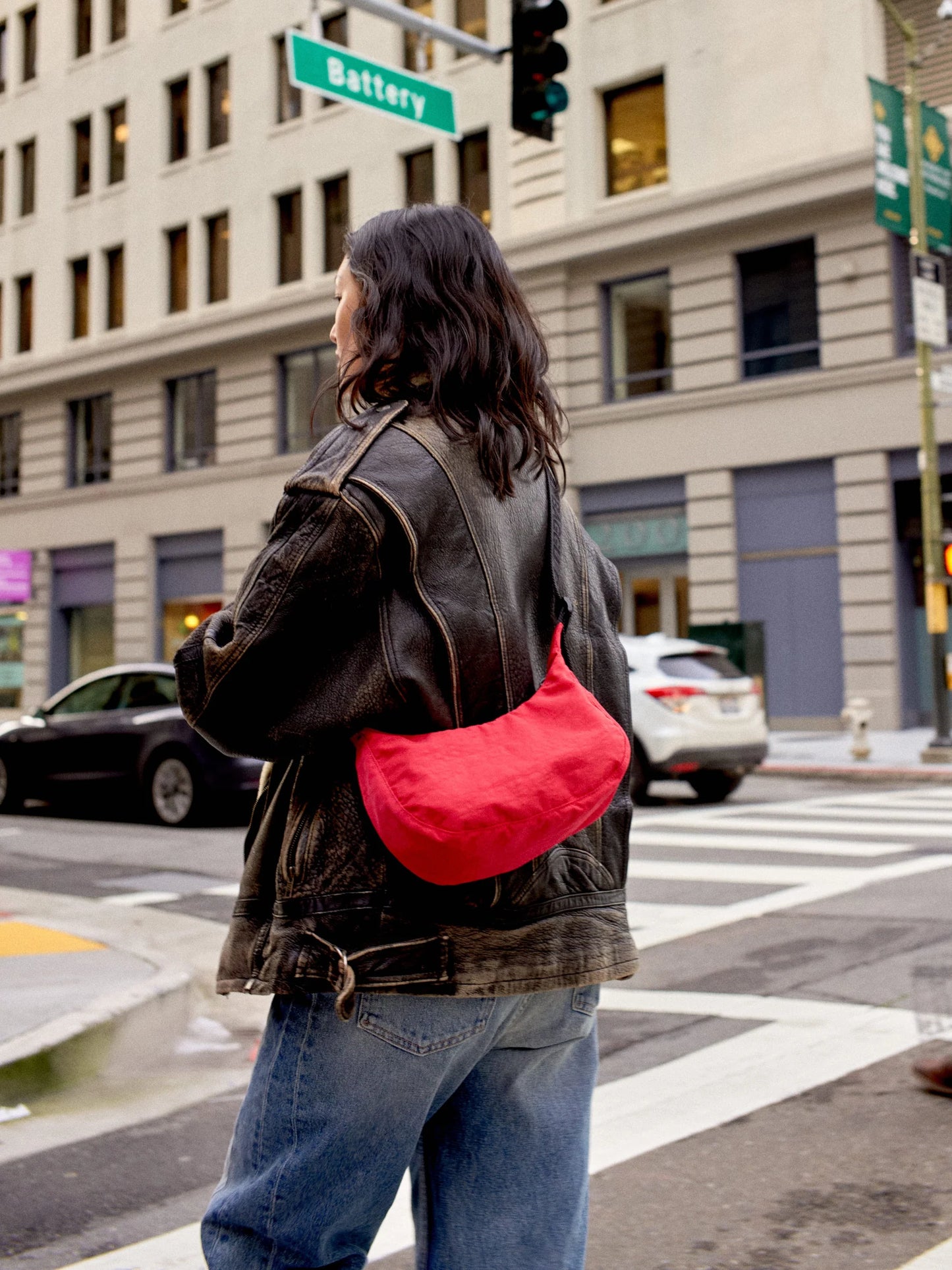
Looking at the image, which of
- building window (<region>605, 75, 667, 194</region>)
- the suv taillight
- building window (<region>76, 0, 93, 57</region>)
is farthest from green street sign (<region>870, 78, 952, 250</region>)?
building window (<region>76, 0, 93, 57</region>)

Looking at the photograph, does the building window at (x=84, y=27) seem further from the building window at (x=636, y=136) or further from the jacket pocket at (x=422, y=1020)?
the jacket pocket at (x=422, y=1020)

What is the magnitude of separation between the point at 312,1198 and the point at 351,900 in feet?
1.17

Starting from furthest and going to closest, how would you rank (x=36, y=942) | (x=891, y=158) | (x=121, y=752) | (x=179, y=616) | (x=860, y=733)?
1. (x=179, y=616)
2. (x=860, y=733)
3. (x=891, y=158)
4. (x=121, y=752)
5. (x=36, y=942)

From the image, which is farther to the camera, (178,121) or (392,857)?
(178,121)

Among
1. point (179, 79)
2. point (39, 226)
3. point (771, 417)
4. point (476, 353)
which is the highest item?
point (179, 79)

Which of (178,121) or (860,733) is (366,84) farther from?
(178,121)

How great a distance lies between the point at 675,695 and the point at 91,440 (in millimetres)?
21572

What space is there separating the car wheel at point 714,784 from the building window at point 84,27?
2534cm

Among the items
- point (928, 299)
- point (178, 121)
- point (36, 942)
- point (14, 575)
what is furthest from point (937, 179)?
point (14, 575)

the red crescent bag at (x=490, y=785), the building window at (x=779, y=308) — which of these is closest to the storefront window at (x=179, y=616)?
the building window at (x=779, y=308)

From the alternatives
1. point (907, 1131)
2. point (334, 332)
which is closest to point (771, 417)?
point (907, 1131)

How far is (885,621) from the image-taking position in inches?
792

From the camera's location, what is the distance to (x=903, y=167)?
16891mm

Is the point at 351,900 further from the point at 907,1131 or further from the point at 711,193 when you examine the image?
the point at 711,193
